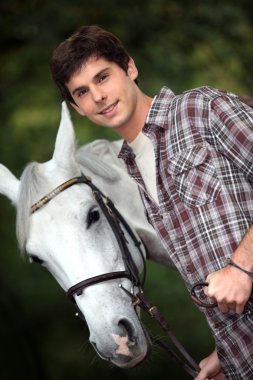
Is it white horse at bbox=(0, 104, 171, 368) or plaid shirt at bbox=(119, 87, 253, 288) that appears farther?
white horse at bbox=(0, 104, 171, 368)

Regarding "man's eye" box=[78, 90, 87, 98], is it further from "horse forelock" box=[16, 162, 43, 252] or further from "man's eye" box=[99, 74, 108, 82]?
"horse forelock" box=[16, 162, 43, 252]

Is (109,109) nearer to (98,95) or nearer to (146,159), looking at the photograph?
(98,95)

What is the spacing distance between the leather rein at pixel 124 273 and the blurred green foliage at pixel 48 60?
67.9 inches

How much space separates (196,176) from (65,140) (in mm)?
929

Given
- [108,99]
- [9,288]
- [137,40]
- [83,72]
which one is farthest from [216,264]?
[9,288]

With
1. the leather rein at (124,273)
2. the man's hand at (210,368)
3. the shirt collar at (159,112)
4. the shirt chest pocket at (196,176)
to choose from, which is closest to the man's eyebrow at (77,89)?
the shirt collar at (159,112)

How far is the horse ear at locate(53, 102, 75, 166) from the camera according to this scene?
2.23 meters

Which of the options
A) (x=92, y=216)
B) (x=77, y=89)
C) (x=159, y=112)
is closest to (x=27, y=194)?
(x=92, y=216)

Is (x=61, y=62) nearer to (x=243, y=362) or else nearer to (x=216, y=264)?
(x=216, y=264)

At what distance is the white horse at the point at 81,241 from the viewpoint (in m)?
1.92

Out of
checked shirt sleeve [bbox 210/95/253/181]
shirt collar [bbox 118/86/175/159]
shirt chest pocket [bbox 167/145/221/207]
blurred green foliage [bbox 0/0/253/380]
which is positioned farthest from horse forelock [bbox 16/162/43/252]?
blurred green foliage [bbox 0/0/253/380]

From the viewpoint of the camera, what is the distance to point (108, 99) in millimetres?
1651

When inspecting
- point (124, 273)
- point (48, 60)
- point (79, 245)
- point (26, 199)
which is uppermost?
point (48, 60)

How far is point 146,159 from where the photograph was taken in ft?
5.90
